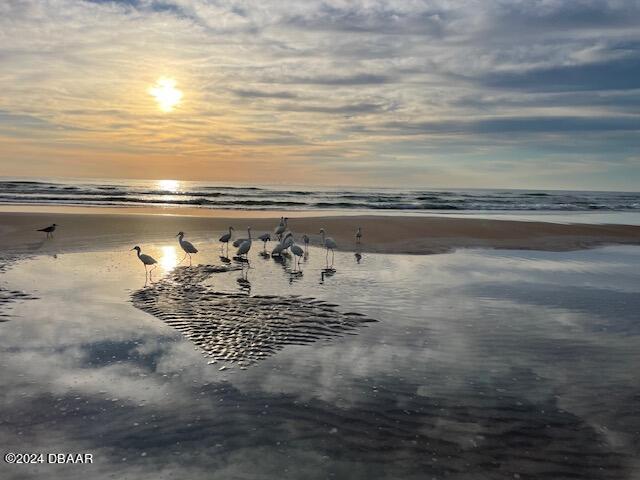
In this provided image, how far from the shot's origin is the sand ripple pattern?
352 inches

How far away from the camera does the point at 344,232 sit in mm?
26875

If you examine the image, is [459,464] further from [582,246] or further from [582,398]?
[582,246]

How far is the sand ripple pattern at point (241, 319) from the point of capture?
8.93 metres

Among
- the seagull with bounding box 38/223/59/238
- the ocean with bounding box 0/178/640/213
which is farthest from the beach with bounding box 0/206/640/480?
the ocean with bounding box 0/178/640/213

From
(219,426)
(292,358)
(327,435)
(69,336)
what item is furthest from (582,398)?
(69,336)

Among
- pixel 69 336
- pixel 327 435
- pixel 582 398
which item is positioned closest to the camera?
pixel 327 435

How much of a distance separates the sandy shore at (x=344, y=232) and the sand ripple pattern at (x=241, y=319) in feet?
29.9

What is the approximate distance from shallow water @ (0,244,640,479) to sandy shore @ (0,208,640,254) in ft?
29.1

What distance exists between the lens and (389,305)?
467 inches

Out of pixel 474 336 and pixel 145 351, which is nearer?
pixel 145 351

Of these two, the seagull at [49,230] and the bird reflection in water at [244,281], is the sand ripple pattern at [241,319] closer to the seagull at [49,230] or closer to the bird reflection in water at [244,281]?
the bird reflection in water at [244,281]

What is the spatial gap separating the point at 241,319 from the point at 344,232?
16.7 meters

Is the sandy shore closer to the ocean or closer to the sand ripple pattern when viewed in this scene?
the sand ripple pattern

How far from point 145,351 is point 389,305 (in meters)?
5.52
